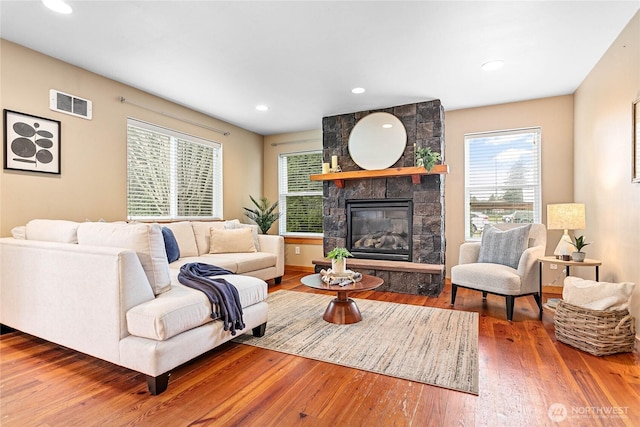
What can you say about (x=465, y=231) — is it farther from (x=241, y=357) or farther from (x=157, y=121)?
(x=157, y=121)

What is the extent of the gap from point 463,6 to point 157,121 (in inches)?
137

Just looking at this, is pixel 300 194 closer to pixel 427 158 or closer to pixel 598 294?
pixel 427 158

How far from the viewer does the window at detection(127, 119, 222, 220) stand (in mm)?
3828

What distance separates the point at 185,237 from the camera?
3922 millimetres

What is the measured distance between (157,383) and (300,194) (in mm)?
4201

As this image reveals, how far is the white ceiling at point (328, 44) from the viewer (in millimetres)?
2311

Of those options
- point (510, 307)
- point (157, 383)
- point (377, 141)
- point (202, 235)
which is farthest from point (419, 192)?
point (157, 383)

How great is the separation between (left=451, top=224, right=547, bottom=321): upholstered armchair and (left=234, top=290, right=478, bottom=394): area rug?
0.34 meters

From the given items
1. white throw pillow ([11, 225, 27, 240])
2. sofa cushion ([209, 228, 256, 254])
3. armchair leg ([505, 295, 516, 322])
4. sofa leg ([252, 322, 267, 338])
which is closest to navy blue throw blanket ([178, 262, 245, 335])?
sofa leg ([252, 322, 267, 338])

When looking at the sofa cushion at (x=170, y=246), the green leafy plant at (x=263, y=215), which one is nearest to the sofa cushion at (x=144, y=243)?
the sofa cushion at (x=170, y=246)

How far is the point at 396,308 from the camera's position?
337cm

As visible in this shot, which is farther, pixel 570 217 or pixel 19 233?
pixel 570 217

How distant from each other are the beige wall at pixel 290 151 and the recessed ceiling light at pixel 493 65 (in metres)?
2.84

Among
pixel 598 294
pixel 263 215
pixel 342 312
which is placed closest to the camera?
pixel 598 294
